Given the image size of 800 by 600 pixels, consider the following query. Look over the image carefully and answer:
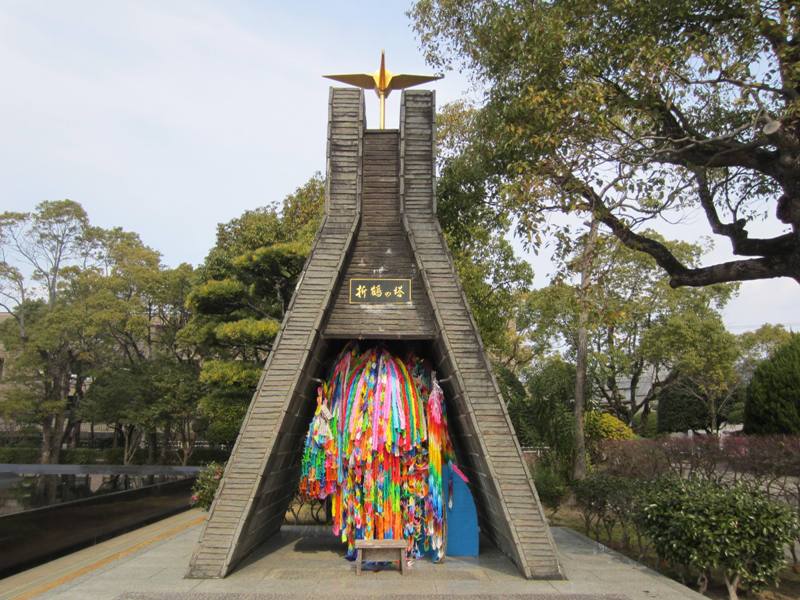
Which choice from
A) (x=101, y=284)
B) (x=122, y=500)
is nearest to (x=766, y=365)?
(x=122, y=500)

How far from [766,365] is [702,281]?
1216 cm

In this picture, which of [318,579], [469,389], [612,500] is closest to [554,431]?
[612,500]

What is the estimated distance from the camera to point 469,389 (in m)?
7.91

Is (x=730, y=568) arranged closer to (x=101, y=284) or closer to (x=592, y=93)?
(x=592, y=93)

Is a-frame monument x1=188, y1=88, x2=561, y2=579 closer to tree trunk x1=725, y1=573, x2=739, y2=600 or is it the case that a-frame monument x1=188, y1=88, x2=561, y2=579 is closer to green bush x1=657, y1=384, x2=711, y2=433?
tree trunk x1=725, y1=573, x2=739, y2=600

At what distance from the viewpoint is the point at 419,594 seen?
22.3ft

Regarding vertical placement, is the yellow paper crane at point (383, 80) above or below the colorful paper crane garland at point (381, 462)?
above

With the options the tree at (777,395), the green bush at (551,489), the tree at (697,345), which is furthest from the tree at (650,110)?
the tree at (697,345)

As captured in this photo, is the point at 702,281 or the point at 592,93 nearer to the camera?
the point at 592,93

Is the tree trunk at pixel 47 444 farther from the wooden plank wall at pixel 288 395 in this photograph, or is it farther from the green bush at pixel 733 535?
the green bush at pixel 733 535

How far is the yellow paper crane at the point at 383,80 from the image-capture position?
31.9 ft

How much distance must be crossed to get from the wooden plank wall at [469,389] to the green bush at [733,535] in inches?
58.1

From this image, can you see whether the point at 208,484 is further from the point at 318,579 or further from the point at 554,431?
the point at 554,431

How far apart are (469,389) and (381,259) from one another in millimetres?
2248
